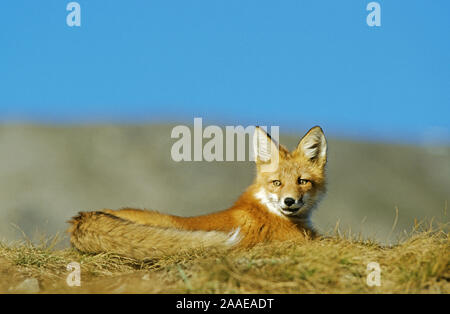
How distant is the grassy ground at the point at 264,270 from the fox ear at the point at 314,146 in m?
1.40

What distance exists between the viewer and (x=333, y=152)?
239 feet

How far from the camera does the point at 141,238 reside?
739 centimetres

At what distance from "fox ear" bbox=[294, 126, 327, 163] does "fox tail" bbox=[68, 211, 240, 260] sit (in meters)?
1.73

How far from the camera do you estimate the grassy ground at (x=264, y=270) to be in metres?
5.98

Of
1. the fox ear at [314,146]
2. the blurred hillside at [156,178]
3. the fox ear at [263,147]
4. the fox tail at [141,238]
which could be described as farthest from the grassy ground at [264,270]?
the blurred hillside at [156,178]

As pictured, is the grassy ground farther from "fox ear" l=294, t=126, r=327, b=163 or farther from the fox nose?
"fox ear" l=294, t=126, r=327, b=163

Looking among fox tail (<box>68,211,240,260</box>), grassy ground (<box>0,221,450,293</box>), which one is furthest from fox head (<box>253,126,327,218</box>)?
fox tail (<box>68,211,240,260</box>)

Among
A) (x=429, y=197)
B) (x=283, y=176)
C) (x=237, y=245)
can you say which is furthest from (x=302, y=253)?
(x=429, y=197)

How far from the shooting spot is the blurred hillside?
57.2 meters

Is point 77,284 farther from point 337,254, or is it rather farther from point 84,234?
point 337,254

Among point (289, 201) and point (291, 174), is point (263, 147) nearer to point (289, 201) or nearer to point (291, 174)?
point (291, 174)

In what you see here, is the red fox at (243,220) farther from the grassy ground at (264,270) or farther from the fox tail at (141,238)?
the grassy ground at (264,270)

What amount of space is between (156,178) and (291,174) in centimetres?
5731

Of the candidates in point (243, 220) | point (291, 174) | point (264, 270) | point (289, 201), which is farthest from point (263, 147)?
point (264, 270)
